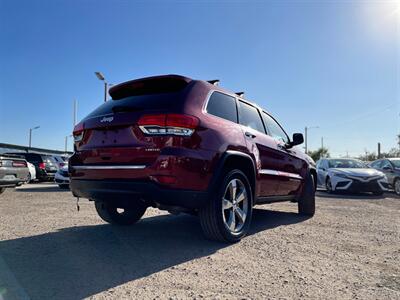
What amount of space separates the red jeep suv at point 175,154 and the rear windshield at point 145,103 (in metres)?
0.01

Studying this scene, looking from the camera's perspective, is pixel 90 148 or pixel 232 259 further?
pixel 90 148

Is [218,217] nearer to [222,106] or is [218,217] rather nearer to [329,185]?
[222,106]

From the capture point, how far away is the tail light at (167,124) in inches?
131

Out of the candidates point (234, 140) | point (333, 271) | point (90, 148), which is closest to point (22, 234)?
point (90, 148)

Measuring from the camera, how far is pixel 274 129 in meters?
5.75

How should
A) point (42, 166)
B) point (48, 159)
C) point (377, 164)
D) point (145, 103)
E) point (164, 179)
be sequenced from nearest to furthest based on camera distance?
point (164, 179) → point (145, 103) → point (377, 164) → point (42, 166) → point (48, 159)

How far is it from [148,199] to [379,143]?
45.6 m

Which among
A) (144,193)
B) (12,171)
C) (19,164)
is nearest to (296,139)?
(144,193)

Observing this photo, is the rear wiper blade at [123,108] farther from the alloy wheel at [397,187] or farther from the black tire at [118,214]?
the alloy wheel at [397,187]

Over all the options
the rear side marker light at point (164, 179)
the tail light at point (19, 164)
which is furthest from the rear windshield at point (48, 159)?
the rear side marker light at point (164, 179)

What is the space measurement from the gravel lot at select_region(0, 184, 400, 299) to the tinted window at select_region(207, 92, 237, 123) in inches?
58.7

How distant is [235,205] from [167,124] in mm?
1398

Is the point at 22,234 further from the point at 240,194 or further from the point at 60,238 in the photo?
the point at 240,194

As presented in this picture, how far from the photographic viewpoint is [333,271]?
307 cm
